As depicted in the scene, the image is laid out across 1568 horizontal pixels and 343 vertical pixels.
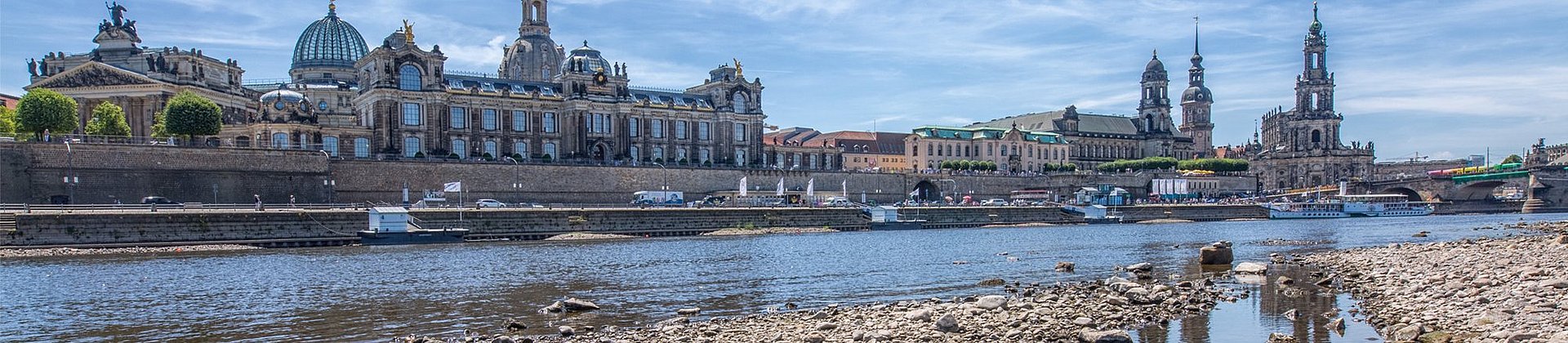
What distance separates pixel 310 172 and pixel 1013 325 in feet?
182

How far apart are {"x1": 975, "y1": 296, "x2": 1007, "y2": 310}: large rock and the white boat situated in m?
81.6

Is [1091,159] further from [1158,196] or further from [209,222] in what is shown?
[209,222]

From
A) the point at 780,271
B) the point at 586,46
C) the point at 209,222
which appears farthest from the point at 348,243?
the point at 586,46

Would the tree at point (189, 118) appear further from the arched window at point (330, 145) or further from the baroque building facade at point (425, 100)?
the arched window at point (330, 145)

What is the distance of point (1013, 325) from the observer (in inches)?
762

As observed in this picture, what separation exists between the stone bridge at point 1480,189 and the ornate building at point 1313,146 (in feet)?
33.9

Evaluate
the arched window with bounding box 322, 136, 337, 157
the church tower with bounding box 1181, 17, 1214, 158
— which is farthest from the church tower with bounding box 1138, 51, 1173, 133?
the arched window with bounding box 322, 136, 337, 157

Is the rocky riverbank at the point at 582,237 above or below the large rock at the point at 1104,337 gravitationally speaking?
below

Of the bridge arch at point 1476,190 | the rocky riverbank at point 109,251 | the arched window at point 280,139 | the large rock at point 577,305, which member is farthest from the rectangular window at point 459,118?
the bridge arch at point 1476,190

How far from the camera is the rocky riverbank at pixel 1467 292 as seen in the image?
1736 cm

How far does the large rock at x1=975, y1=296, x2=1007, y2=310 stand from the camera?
21.6m

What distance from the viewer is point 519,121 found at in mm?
86625

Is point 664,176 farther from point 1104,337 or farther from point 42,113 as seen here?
point 1104,337

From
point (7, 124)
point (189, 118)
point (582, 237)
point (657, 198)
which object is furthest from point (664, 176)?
point (7, 124)
